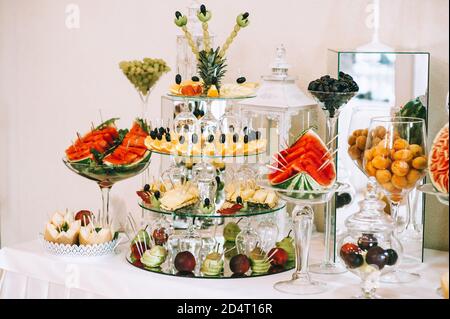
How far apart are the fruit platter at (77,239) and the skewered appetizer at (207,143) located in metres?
0.33

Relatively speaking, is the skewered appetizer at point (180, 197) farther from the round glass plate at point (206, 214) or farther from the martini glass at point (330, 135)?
the martini glass at point (330, 135)

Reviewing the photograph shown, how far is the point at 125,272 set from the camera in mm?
2418

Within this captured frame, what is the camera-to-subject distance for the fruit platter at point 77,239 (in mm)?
2543

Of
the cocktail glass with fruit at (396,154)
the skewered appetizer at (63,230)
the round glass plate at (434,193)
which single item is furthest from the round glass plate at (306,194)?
the skewered appetizer at (63,230)

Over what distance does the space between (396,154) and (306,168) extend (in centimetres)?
24

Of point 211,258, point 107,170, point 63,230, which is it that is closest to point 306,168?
point 211,258

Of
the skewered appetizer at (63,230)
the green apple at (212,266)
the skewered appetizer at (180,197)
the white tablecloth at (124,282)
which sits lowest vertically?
the white tablecloth at (124,282)

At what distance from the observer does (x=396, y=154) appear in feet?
7.22

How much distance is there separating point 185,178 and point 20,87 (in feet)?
4.75

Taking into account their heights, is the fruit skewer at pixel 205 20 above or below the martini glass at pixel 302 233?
above

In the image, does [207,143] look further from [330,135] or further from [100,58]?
[100,58]

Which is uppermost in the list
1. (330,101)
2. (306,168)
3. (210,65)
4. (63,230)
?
(210,65)

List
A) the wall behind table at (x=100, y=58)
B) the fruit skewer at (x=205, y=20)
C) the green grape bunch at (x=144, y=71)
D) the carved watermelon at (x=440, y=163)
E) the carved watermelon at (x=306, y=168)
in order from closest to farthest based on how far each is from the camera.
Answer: the carved watermelon at (x=440, y=163), the carved watermelon at (x=306, y=168), the fruit skewer at (x=205, y=20), the wall behind table at (x=100, y=58), the green grape bunch at (x=144, y=71)
